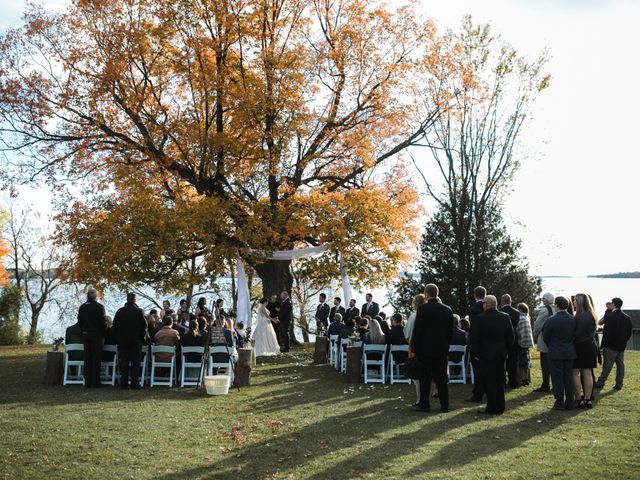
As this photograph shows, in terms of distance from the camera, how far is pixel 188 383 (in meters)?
13.6

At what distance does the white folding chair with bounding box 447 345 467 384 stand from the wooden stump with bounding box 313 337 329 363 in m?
4.58

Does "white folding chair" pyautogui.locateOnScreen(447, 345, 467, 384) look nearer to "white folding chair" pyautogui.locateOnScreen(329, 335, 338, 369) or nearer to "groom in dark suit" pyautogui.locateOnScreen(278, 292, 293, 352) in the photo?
"white folding chair" pyautogui.locateOnScreen(329, 335, 338, 369)

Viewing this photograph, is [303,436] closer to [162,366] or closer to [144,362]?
[162,366]

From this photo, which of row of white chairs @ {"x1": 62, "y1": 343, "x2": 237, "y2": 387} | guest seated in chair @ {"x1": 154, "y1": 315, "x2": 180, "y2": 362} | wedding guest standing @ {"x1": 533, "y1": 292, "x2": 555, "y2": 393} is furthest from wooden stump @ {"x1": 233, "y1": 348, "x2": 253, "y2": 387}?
wedding guest standing @ {"x1": 533, "y1": 292, "x2": 555, "y2": 393}

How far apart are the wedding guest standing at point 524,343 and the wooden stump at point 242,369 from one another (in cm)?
535

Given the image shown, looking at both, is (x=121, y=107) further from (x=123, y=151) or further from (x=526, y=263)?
(x=526, y=263)

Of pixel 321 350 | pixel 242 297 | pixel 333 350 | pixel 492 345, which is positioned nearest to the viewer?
pixel 492 345

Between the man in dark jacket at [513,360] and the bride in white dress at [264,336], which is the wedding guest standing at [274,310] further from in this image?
the man in dark jacket at [513,360]

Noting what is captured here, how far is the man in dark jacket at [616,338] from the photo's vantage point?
12555 millimetres

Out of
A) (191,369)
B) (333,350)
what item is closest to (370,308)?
(333,350)

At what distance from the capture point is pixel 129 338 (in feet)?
43.0

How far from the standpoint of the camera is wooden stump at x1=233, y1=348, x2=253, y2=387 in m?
13.3

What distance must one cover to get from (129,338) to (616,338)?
9.46 meters

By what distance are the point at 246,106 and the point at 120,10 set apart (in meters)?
5.57
